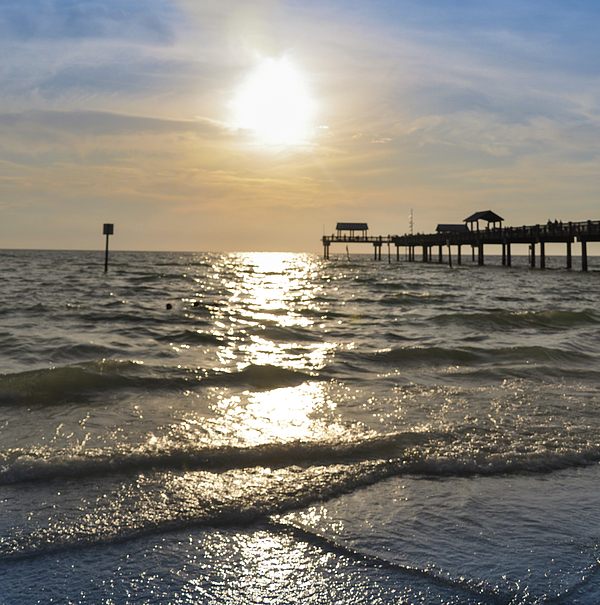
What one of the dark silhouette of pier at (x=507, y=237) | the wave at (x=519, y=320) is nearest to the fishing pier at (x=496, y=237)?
the dark silhouette of pier at (x=507, y=237)

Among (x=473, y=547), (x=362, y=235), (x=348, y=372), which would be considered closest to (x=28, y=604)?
(x=473, y=547)

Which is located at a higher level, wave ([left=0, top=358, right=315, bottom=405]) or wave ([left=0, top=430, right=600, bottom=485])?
wave ([left=0, top=358, right=315, bottom=405])

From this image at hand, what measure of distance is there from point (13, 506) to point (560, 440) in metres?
4.95

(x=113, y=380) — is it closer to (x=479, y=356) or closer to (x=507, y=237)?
(x=479, y=356)

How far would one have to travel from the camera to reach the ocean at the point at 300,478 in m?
2.92

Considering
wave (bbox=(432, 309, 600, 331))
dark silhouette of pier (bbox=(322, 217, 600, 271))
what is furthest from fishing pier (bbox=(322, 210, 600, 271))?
wave (bbox=(432, 309, 600, 331))

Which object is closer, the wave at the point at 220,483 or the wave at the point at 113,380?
the wave at the point at 220,483

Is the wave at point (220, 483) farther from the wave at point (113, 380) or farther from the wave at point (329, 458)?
the wave at point (113, 380)

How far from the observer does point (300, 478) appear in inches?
175

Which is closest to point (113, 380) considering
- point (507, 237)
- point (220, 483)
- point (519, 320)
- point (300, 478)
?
point (220, 483)

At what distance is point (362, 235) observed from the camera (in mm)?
98062

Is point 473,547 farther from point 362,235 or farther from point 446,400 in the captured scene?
point 362,235

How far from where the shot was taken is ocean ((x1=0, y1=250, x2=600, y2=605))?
2920 mm

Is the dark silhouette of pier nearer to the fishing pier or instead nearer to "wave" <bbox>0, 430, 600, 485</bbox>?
the fishing pier
